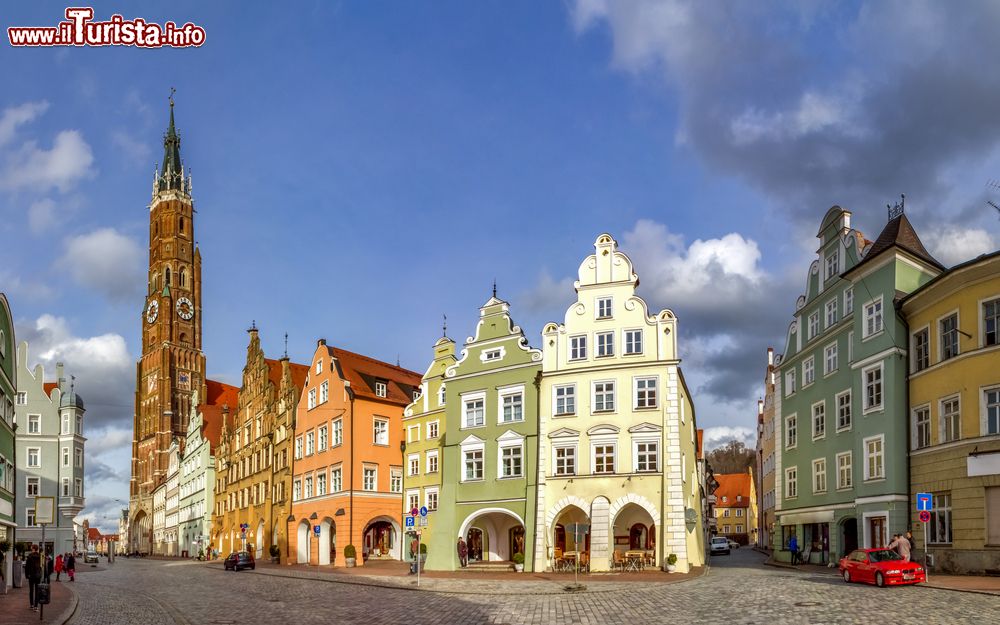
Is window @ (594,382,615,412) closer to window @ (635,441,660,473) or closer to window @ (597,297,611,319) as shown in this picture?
window @ (635,441,660,473)

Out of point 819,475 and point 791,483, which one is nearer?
point 819,475

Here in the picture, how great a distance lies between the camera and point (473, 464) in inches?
2115

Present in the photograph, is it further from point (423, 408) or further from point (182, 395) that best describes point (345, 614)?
point (182, 395)

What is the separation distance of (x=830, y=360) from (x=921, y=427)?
905 centimetres

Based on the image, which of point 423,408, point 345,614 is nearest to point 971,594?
point 345,614

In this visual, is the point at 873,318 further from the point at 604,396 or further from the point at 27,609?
the point at 27,609

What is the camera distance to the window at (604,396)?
1907 inches

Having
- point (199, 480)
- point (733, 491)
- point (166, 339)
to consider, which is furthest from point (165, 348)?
point (733, 491)

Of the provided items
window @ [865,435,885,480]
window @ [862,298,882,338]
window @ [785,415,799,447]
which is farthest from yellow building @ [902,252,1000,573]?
window @ [785,415,799,447]

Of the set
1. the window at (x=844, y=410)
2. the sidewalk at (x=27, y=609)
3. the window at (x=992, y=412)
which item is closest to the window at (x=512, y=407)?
the window at (x=844, y=410)

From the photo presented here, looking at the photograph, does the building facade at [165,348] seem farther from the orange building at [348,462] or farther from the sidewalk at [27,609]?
the sidewalk at [27,609]

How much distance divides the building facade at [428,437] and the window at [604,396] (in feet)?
36.8

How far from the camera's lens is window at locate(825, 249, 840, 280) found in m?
47.4

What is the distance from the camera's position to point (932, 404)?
38.1 metres
